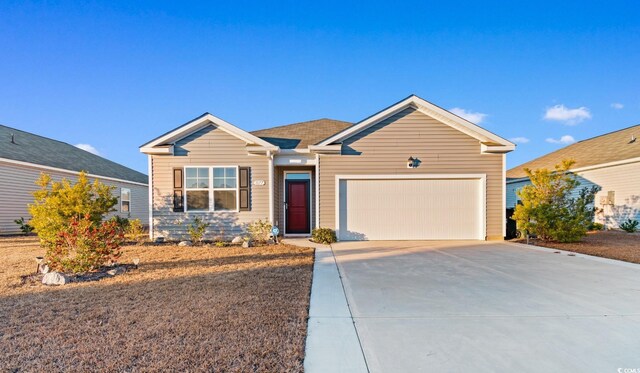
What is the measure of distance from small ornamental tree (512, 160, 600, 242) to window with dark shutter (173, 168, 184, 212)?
10184 mm

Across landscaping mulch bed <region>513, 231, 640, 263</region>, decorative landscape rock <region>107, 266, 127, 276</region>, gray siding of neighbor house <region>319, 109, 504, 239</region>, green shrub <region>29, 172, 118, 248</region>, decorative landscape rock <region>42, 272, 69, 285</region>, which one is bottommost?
landscaping mulch bed <region>513, 231, 640, 263</region>

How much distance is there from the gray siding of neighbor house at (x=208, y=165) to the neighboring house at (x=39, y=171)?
405 centimetres

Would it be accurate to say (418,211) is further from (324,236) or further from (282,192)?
(282,192)

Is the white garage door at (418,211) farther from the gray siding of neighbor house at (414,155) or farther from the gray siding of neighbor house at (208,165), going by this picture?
the gray siding of neighbor house at (208,165)

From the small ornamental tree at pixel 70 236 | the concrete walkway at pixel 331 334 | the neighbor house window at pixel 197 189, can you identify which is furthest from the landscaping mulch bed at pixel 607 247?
the small ornamental tree at pixel 70 236

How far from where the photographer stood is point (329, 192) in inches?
368

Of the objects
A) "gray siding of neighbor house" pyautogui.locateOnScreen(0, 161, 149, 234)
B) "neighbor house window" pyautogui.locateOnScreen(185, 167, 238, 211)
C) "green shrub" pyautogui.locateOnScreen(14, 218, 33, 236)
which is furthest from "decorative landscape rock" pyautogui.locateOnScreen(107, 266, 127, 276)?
"gray siding of neighbor house" pyautogui.locateOnScreen(0, 161, 149, 234)

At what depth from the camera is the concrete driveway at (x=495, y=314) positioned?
2.46 metres

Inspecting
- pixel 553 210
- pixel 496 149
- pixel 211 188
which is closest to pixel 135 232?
pixel 211 188

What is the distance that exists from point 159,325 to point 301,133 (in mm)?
9279

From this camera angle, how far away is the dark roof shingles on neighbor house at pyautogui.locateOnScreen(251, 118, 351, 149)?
10.3 m

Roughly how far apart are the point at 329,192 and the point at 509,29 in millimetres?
9909

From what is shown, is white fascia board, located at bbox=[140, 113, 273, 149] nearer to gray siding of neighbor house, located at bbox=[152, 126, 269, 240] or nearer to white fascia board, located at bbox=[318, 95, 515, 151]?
gray siding of neighbor house, located at bbox=[152, 126, 269, 240]

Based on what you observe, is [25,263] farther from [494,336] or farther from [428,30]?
[428,30]
